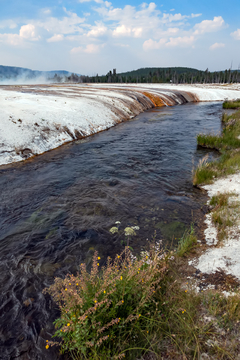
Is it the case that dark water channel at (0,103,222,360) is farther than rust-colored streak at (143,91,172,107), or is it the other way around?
rust-colored streak at (143,91,172,107)

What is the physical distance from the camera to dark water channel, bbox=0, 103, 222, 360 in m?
3.78

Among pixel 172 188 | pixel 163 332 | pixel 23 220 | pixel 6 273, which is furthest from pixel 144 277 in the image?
pixel 172 188

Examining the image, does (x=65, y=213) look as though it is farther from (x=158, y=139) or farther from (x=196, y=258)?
(x=158, y=139)

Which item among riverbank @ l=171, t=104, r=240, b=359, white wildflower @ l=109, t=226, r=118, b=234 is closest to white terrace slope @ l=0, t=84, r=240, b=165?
white wildflower @ l=109, t=226, r=118, b=234

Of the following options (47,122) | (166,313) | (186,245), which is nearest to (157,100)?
(47,122)

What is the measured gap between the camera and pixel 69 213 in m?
6.71

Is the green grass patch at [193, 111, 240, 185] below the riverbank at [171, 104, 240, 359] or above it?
above

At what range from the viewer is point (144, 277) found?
11.3 ft

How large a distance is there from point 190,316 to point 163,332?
0.45 m

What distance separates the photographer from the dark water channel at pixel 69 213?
3.78 m

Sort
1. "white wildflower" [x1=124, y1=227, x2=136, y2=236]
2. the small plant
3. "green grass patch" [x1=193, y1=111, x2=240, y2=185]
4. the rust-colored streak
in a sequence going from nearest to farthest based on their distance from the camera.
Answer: the small plant < "white wildflower" [x1=124, y1=227, x2=136, y2=236] < "green grass patch" [x1=193, y1=111, x2=240, y2=185] < the rust-colored streak

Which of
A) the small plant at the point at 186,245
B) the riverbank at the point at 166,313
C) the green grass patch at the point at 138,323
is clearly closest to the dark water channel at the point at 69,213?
the small plant at the point at 186,245

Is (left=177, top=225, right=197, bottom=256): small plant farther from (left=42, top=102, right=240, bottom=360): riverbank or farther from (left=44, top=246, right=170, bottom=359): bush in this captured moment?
(left=44, top=246, right=170, bottom=359): bush

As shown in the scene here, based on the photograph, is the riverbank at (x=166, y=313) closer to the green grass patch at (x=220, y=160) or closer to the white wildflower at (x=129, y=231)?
the white wildflower at (x=129, y=231)
